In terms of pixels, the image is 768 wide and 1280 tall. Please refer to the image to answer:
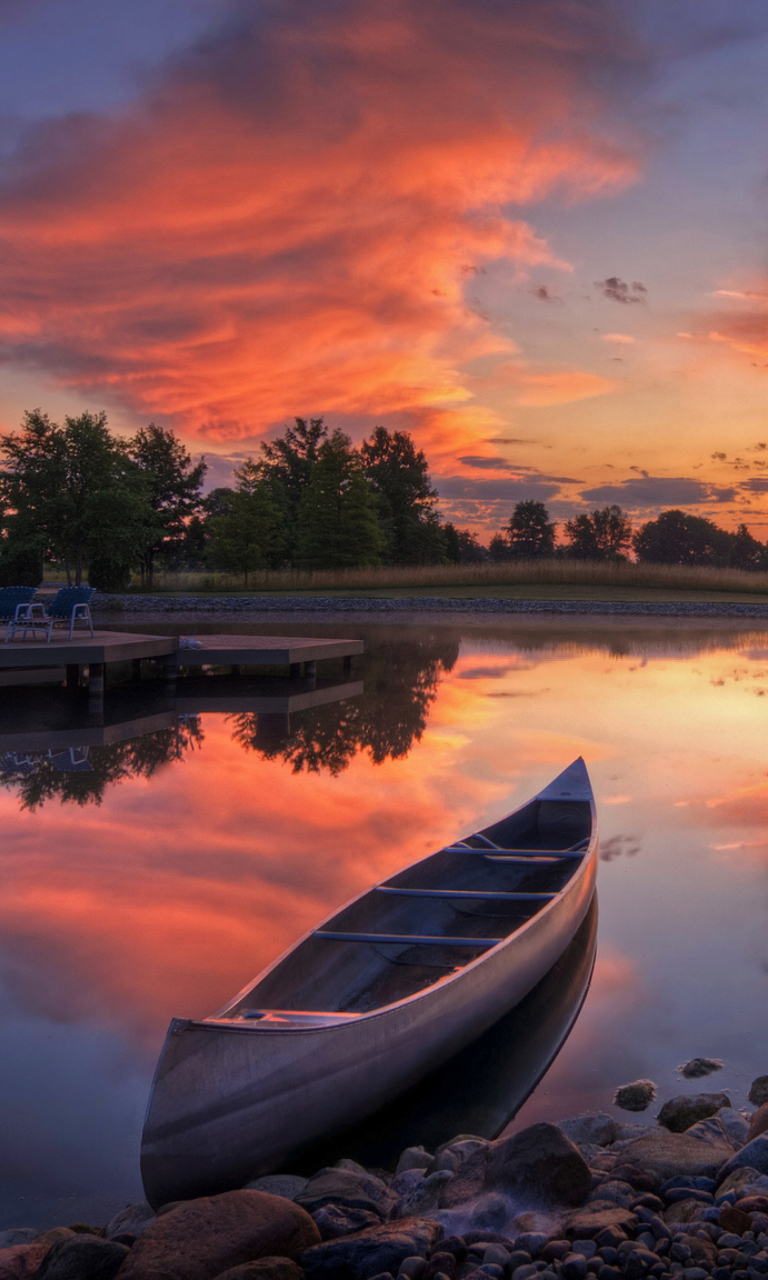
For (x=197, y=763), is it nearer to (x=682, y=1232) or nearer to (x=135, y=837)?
(x=135, y=837)

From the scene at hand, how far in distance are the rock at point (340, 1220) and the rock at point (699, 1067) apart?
1.40 meters

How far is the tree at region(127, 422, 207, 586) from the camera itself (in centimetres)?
4938

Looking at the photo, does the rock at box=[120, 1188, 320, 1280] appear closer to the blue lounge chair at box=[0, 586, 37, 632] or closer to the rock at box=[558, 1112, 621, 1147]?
the rock at box=[558, 1112, 621, 1147]

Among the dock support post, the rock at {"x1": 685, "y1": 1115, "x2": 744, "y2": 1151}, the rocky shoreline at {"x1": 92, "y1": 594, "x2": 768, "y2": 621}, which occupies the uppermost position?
the rocky shoreline at {"x1": 92, "y1": 594, "x2": 768, "y2": 621}

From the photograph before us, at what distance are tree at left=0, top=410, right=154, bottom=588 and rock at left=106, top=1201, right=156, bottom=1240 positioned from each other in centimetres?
3341

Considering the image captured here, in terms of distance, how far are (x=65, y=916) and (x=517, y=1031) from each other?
7.76 ft

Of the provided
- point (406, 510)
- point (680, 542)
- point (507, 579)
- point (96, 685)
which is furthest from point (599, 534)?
point (96, 685)

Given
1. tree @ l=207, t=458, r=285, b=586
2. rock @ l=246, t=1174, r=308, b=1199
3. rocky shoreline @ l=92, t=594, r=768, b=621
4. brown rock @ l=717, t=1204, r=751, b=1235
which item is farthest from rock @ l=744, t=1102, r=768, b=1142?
tree @ l=207, t=458, r=285, b=586

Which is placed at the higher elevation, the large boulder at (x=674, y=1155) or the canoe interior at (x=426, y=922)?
the canoe interior at (x=426, y=922)

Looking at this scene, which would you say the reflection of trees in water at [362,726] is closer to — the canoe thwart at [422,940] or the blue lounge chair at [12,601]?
the blue lounge chair at [12,601]

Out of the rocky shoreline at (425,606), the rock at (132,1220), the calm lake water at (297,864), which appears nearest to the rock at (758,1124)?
the calm lake water at (297,864)

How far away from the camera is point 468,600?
31.0 metres

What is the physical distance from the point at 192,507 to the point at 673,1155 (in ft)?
164

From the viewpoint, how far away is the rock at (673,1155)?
2545 millimetres
